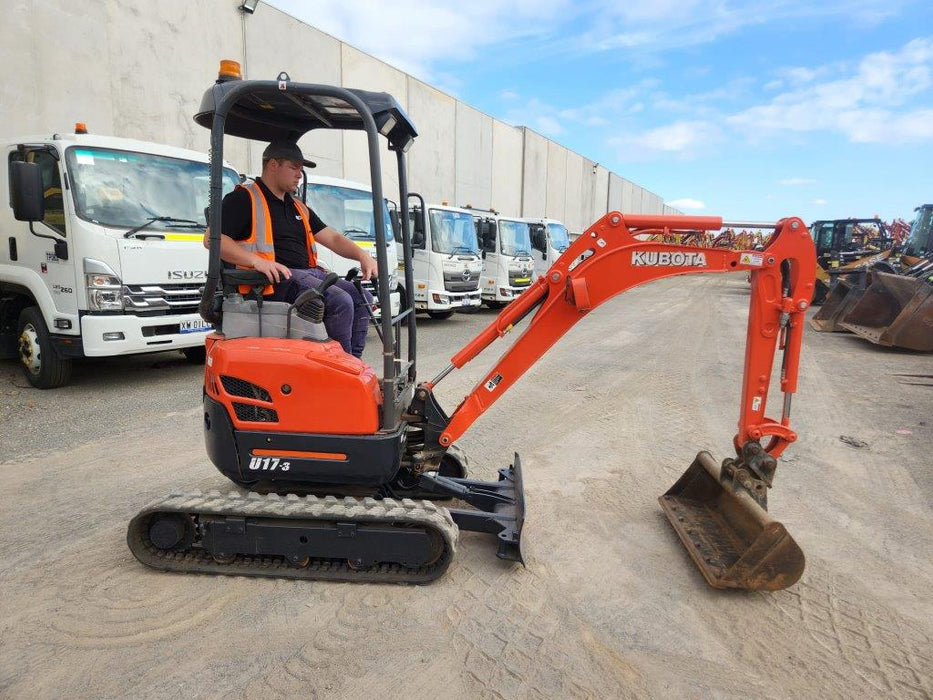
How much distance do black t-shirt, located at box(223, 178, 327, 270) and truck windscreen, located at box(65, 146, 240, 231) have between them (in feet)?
12.2

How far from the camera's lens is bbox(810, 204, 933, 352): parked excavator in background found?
31.5 feet

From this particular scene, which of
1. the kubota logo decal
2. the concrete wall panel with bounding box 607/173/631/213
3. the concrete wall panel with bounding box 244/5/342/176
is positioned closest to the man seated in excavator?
the kubota logo decal

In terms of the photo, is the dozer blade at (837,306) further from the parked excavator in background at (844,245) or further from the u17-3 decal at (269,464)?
the u17-3 decal at (269,464)

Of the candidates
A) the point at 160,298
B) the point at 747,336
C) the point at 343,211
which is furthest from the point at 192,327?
the point at 747,336

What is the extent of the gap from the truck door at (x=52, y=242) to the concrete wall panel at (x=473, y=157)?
63.3 feet

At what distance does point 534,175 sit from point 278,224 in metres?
32.3

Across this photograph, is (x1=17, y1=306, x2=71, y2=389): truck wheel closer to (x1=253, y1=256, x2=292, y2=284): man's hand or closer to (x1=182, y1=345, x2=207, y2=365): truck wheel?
(x1=182, y1=345, x2=207, y2=365): truck wheel

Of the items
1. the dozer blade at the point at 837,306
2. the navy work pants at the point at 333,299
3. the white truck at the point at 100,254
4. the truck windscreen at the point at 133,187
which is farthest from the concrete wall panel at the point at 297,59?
the dozer blade at the point at 837,306

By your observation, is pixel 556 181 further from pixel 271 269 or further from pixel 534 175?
pixel 271 269

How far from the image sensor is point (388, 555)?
2.93 metres

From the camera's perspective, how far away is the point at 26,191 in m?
5.28

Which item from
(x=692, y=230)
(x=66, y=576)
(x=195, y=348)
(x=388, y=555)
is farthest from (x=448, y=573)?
(x=195, y=348)

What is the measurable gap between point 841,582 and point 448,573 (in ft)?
6.55

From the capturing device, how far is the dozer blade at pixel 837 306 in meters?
12.0
